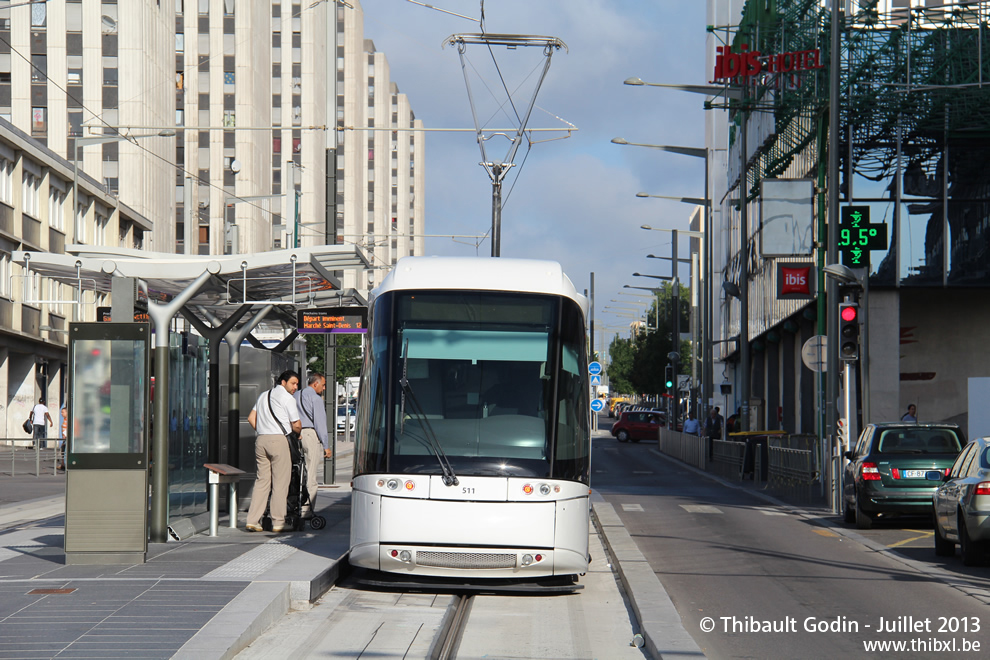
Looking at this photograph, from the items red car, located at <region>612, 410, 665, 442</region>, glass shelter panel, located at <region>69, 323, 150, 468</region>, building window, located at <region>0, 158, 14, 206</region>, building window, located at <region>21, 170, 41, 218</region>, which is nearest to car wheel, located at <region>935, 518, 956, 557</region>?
glass shelter panel, located at <region>69, 323, 150, 468</region>

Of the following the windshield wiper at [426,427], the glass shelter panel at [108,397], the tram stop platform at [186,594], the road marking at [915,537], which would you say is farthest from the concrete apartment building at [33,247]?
the windshield wiper at [426,427]

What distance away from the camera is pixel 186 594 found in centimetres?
905

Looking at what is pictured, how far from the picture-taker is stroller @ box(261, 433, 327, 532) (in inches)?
565

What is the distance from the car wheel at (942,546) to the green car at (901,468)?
2804mm

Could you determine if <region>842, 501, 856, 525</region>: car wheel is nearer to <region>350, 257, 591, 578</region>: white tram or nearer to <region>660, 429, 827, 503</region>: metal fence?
<region>660, 429, 827, 503</region>: metal fence

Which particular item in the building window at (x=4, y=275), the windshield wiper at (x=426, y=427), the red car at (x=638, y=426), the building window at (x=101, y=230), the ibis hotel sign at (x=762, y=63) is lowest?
the red car at (x=638, y=426)

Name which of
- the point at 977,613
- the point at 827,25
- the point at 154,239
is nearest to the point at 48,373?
the point at 154,239

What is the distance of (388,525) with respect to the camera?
34.6ft

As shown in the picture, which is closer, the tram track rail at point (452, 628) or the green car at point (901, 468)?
the tram track rail at point (452, 628)

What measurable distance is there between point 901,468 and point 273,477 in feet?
27.8

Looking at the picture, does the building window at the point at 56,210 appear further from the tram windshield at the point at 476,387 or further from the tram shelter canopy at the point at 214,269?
the tram windshield at the point at 476,387

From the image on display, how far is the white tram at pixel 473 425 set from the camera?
1051cm

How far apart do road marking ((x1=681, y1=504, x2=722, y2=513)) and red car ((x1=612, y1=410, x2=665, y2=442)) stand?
42.7m

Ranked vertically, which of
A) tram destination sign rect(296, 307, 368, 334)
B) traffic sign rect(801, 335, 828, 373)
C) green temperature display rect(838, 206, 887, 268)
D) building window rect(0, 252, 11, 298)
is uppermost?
building window rect(0, 252, 11, 298)
